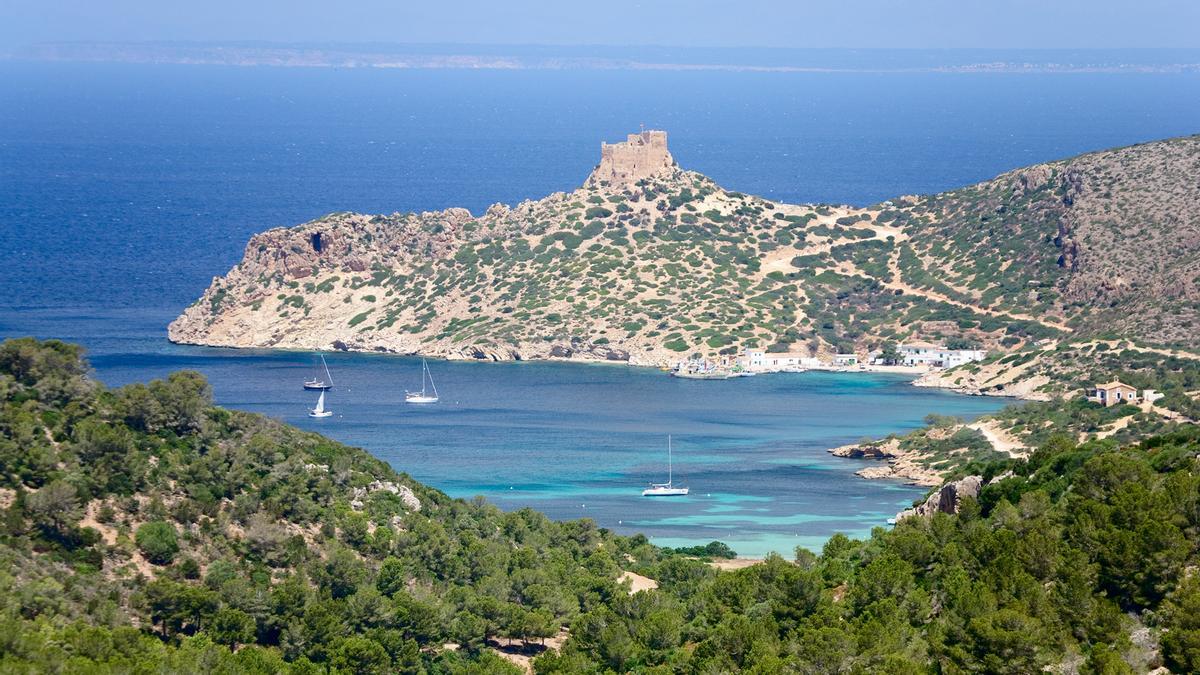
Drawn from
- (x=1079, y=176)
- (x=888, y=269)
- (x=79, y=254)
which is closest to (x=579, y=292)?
(x=888, y=269)

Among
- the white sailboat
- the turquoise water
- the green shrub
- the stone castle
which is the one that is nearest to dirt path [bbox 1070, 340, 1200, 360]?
the turquoise water

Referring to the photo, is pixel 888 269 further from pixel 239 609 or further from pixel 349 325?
pixel 239 609

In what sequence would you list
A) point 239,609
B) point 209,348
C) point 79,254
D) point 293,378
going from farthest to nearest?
point 79,254 → point 209,348 → point 293,378 → point 239,609

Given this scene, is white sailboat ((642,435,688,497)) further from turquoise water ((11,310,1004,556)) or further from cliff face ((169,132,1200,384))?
cliff face ((169,132,1200,384))

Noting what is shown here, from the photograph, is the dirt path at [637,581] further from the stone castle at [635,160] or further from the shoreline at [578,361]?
the stone castle at [635,160]

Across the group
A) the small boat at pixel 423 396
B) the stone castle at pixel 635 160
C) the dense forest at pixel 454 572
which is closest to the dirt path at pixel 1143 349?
the small boat at pixel 423 396

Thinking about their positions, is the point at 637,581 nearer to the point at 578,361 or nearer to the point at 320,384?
the point at 320,384

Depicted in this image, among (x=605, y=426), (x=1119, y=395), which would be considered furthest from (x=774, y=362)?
(x=1119, y=395)
